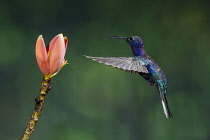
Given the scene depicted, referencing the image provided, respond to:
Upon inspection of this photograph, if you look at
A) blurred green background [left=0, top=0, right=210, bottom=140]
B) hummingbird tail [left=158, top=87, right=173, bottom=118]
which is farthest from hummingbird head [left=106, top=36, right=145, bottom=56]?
blurred green background [left=0, top=0, right=210, bottom=140]

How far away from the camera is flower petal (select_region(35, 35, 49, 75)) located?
0.43 m

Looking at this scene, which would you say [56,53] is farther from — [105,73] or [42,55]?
[105,73]

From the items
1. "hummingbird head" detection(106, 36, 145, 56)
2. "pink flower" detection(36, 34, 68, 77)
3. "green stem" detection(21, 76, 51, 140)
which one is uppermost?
"hummingbird head" detection(106, 36, 145, 56)

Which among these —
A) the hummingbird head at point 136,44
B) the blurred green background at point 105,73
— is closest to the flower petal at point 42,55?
the hummingbird head at point 136,44

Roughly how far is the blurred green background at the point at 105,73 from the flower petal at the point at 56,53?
803mm

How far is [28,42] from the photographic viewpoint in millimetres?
1234

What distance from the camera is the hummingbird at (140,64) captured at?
1.64ft

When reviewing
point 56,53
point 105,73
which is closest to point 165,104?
point 56,53

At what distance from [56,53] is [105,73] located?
890mm

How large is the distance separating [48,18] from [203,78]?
687 millimetres

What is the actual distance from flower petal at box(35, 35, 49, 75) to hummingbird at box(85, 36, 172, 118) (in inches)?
3.0

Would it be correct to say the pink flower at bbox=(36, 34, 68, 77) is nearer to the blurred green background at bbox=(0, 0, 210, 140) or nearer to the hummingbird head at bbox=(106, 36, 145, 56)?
the hummingbird head at bbox=(106, 36, 145, 56)

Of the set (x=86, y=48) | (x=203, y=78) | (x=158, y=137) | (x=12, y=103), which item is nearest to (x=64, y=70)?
(x=86, y=48)

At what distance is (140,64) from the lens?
1.91 feet
